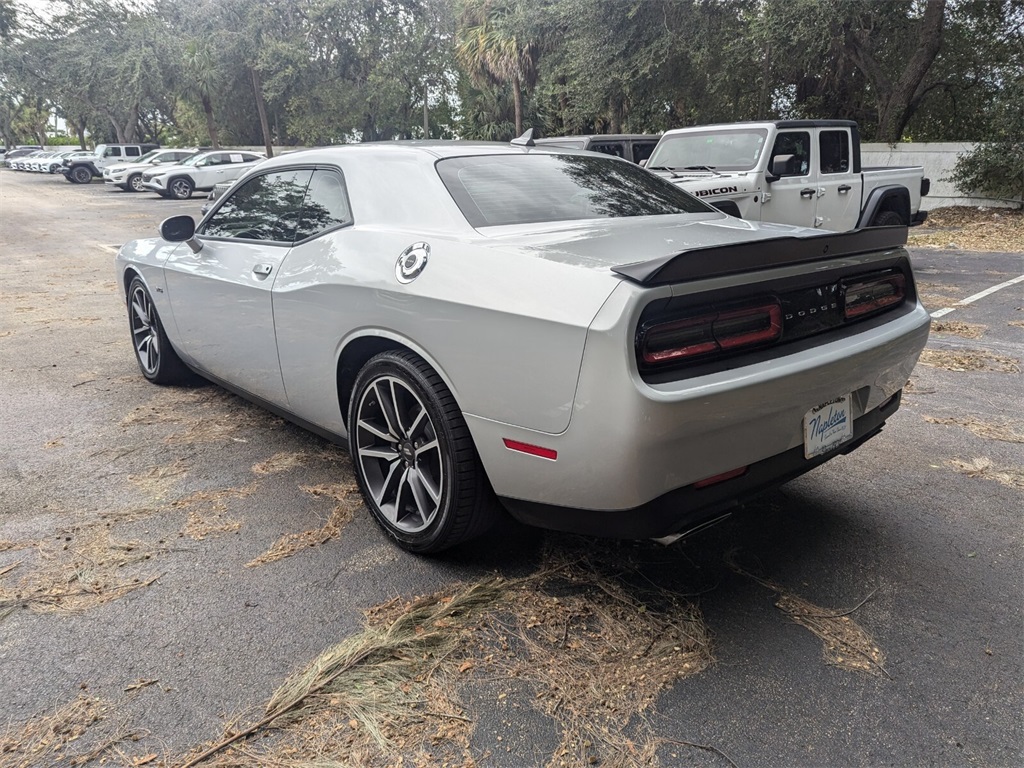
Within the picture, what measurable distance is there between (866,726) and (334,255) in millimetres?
2501

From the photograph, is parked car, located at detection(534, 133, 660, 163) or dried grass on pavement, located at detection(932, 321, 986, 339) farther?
parked car, located at detection(534, 133, 660, 163)

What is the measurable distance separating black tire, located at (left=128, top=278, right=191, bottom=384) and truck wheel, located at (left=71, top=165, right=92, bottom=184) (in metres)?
36.5

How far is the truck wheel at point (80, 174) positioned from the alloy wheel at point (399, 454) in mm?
39545

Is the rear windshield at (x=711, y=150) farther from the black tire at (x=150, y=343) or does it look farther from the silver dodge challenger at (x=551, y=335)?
the black tire at (x=150, y=343)

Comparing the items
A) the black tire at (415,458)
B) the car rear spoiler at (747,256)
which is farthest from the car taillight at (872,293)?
the black tire at (415,458)

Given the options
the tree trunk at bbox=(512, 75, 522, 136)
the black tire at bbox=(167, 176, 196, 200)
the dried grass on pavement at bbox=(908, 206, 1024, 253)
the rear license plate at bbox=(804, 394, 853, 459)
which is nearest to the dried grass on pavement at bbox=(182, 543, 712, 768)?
the rear license plate at bbox=(804, 394, 853, 459)

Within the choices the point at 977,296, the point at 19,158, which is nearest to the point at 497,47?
the point at 977,296

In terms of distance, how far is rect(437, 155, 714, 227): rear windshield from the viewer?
10.2 feet

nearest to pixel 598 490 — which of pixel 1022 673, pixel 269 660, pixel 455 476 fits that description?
pixel 455 476

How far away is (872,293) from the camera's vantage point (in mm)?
2975

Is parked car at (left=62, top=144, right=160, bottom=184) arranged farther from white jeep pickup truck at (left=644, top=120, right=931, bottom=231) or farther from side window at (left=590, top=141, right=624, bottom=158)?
white jeep pickup truck at (left=644, top=120, right=931, bottom=231)

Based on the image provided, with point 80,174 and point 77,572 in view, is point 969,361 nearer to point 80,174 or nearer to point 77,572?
point 77,572

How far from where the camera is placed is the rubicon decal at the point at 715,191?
8383 millimetres

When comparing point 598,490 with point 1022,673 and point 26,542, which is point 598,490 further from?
point 26,542
